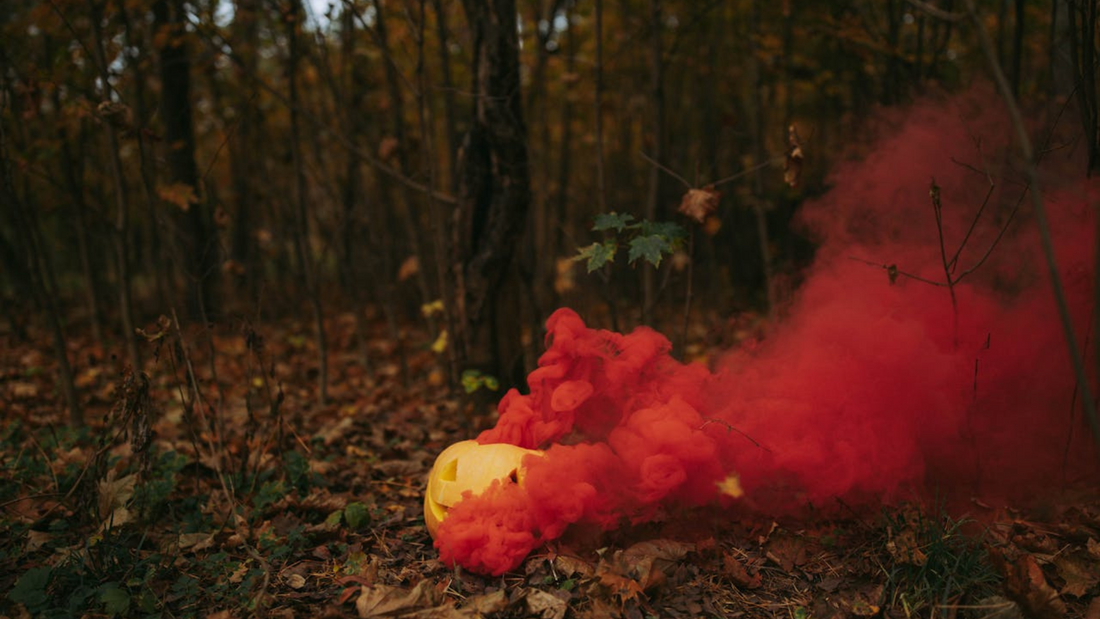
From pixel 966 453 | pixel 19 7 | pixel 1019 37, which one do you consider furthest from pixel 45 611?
pixel 19 7

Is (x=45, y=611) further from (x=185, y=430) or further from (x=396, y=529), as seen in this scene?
(x=185, y=430)

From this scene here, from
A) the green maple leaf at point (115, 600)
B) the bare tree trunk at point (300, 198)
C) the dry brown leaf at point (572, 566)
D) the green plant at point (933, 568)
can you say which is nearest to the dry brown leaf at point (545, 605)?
the dry brown leaf at point (572, 566)

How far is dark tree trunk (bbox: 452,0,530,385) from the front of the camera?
14.1ft

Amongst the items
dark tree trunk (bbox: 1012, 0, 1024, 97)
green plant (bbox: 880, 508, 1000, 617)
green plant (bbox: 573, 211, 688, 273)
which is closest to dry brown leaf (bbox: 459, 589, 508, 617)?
green plant (bbox: 880, 508, 1000, 617)

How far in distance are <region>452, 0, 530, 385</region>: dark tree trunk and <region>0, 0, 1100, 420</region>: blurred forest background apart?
15mm

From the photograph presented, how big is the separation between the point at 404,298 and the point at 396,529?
272 inches

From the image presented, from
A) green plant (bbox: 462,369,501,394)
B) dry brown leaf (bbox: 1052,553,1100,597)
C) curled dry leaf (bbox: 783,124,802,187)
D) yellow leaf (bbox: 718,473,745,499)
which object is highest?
curled dry leaf (bbox: 783,124,802,187)

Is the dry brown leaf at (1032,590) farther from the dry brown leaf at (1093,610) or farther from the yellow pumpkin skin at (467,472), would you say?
the yellow pumpkin skin at (467,472)

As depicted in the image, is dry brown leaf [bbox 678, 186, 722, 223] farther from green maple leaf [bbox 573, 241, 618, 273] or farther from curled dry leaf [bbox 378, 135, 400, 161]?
curled dry leaf [bbox 378, 135, 400, 161]

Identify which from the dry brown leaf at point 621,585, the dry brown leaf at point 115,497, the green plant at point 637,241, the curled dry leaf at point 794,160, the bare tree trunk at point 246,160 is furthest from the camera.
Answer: the bare tree trunk at point 246,160

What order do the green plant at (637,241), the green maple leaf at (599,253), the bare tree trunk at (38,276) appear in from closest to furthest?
the green plant at (637,241), the green maple leaf at (599,253), the bare tree trunk at (38,276)

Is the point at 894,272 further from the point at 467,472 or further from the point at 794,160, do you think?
the point at 467,472

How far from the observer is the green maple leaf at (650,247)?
132 inches

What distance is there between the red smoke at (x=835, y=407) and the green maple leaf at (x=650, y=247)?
1.35 feet
